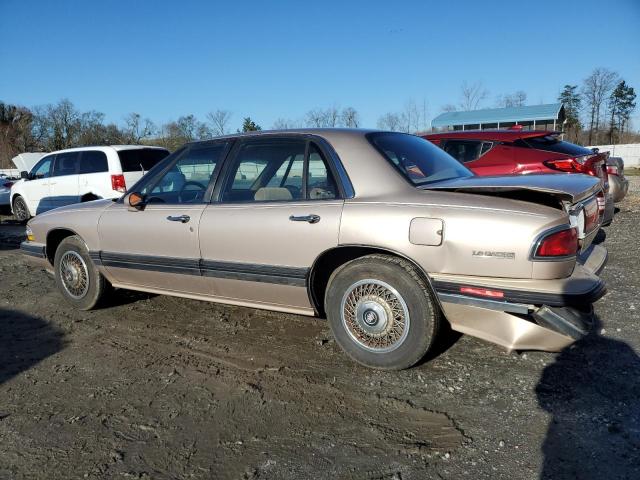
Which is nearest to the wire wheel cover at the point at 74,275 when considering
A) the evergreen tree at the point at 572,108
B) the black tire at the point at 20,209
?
the black tire at the point at 20,209

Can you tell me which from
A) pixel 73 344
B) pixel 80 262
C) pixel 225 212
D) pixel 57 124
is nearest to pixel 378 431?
pixel 225 212

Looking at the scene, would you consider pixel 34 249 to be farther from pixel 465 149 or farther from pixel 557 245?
pixel 465 149

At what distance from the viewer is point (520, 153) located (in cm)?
687

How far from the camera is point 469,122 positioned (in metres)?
38.6

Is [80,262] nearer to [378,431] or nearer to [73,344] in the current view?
[73,344]

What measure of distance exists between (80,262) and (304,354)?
8.62 feet

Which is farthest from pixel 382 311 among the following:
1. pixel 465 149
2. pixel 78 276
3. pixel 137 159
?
pixel 137 159

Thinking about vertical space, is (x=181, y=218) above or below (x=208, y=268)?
above

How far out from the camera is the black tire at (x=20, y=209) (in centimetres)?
1242

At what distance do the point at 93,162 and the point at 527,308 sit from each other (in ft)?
31.9

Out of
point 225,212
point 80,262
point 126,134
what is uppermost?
point 126,134

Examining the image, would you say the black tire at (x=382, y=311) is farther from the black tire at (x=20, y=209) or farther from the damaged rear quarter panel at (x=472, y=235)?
the black tire at (x=20, y=209)

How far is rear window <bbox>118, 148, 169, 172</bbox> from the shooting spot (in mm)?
9977

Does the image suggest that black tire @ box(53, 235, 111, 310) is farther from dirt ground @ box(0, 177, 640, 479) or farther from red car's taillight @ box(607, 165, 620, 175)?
red car's taillight @ box(607, 165, 620, 175)
